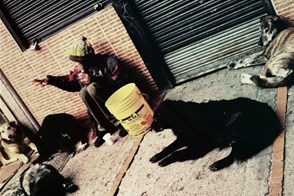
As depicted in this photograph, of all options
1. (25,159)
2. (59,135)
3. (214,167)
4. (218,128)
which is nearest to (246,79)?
(218,128)

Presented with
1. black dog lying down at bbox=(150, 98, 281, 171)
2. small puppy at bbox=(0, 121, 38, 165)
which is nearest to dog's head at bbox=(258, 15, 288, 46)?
black dog lying down at bbox=(150, 98, 281, 171)

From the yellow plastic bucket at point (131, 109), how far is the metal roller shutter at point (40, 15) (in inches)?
84.1

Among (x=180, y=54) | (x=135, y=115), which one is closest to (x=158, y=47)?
(x=180, y=54)

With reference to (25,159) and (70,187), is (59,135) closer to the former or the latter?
(25,159)

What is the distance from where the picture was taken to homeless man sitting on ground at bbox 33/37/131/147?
5.95 m

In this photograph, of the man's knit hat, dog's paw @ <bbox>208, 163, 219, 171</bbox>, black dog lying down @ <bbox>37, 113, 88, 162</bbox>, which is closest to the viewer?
dog's paw @ <bbox>208, 163, 219, 171</bbox>

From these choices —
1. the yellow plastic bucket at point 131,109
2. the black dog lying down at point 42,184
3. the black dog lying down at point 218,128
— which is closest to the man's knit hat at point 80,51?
the yellow plastic bucket at point 131,109

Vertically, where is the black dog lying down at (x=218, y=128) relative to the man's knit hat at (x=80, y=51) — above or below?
below

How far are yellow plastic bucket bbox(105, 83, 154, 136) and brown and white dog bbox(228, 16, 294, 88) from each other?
5.94 ft

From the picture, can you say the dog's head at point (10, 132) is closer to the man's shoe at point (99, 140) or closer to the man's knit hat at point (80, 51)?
the man's shoe at point (99, 140)

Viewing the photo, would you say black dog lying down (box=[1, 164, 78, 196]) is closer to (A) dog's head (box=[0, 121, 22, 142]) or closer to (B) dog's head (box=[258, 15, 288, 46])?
(A) dog's head (box=[0, 121, 22, 142])

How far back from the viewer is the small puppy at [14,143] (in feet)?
24.7

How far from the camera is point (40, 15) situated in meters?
6.93

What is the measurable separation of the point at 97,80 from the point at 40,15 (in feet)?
7.51
